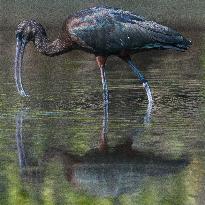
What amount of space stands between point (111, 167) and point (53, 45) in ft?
15.0

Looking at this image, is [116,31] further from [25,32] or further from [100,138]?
[100,138]

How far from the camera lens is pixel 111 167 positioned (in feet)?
29.7

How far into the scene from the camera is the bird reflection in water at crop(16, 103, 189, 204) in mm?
8320

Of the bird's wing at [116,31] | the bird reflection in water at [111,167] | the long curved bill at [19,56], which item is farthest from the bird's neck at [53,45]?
the bird reflection in water at [111,167]

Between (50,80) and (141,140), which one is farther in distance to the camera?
(50,80)

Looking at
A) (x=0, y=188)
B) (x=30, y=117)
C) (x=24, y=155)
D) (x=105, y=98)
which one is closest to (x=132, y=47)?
(x=105, y=98)

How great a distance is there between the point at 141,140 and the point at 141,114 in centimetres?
167

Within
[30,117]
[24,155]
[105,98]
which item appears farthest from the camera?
[105,98]

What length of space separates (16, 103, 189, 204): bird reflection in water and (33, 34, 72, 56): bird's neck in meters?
3.03

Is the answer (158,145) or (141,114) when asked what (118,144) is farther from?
(141,114)

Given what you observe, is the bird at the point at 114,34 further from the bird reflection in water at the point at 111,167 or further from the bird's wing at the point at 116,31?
the bird reflection in water at the point at 111,167

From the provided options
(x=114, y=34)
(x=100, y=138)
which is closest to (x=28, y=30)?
(x=114, y=34)

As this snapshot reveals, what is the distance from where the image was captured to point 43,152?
384 inches

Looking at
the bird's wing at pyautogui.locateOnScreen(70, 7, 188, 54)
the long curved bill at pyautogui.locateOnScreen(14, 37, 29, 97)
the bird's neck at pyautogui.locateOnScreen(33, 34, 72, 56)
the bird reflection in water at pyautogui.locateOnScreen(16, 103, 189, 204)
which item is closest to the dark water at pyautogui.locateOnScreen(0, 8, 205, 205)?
the bird reflection in water at pyautogui.locateOnScreen(16, 103, 189, 204)
